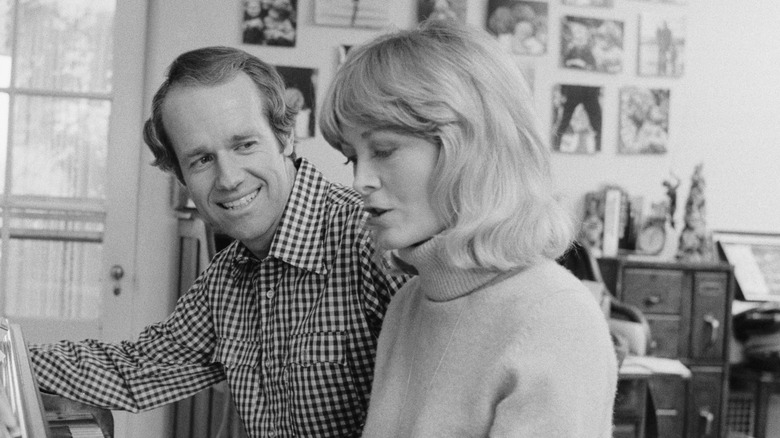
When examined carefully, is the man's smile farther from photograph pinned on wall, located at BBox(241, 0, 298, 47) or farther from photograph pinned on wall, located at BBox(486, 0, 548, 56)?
photograph pinned on wall, located at BBox(486, 0, 548, 56)

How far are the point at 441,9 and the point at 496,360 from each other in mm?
4125

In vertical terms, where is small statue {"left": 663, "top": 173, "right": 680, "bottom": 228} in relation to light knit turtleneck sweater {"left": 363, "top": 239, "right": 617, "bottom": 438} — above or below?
above

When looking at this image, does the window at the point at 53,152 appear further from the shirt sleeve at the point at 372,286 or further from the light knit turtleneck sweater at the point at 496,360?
the light knit turtleneck sweater at the point at 496,360

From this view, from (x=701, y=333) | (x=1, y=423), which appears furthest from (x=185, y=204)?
(x=1, y=423)

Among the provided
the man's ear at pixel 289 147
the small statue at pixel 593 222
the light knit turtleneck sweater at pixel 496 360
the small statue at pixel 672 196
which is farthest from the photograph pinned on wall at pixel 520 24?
the light knit turtleneck sweater at pixel 496 360

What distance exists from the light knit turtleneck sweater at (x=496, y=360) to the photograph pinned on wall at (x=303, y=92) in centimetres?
355

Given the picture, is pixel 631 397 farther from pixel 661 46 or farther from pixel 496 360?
pixel 661 46

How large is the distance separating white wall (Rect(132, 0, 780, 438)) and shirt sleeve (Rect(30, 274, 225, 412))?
117 inches

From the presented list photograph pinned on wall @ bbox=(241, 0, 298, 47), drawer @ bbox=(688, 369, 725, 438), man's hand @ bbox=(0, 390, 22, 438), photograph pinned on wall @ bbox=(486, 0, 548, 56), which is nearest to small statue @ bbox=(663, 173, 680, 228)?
drawer @ bbox=(688, 369, 725, 438)

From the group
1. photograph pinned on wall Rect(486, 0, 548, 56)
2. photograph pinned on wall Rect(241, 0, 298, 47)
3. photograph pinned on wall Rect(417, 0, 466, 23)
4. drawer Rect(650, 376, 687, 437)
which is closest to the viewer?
drawer Rect(650, 376, 687, 437)

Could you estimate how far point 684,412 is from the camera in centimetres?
459

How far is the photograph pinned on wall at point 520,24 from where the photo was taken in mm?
5258

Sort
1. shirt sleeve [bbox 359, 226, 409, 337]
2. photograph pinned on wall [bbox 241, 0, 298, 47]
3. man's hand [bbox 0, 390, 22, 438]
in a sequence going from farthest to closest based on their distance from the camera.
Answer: photograph pinned on wall [bbox 241, 0, 298, 47], shirt sleeve [bbox 359, 226, 409, 337], man's hand [bbox 0, 390, 22, 438]

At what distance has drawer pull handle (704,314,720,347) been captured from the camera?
497 cm
